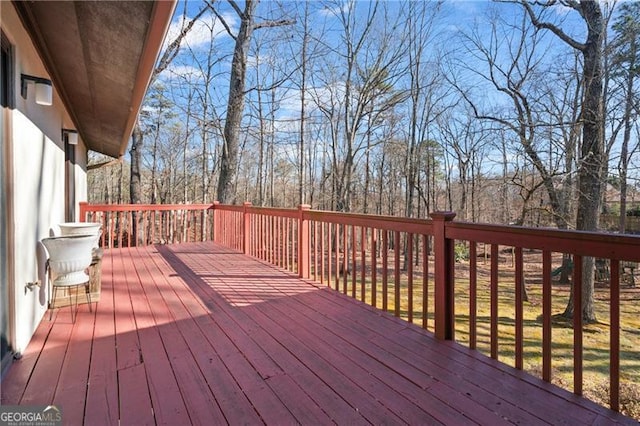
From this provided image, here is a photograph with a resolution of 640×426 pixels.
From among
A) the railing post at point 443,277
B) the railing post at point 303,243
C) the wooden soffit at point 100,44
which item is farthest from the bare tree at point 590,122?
the wooden soffit at point 100,44

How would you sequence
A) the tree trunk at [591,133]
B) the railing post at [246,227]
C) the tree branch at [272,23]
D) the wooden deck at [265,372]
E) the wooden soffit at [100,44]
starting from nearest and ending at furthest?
the wooden deck at [265,372]
the wooden soffit at [100,44]
the railing post at [246,227]
the tree trunk at [591,133]
the tree branch at [272,23]

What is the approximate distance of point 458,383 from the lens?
195cm

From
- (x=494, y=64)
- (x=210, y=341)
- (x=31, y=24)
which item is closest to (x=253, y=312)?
(x=210, y=341)

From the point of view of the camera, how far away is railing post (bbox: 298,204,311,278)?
4234 millimetres

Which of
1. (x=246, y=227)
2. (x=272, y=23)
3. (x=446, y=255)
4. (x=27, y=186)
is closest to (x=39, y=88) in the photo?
(x=27, y=186)

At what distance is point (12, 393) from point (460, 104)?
15.1 meters

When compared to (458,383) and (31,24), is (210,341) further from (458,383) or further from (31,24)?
(31,24)

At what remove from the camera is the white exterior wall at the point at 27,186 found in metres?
2.19

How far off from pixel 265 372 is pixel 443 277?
142 cm

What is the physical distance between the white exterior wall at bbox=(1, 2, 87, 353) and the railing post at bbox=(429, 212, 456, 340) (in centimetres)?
290

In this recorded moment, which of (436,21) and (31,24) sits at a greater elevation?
(436,21)

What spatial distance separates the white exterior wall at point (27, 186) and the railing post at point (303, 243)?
2.55 metres

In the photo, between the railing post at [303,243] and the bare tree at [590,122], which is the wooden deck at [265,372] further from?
the bare tree at [590,122]

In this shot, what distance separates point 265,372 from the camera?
204 cm
